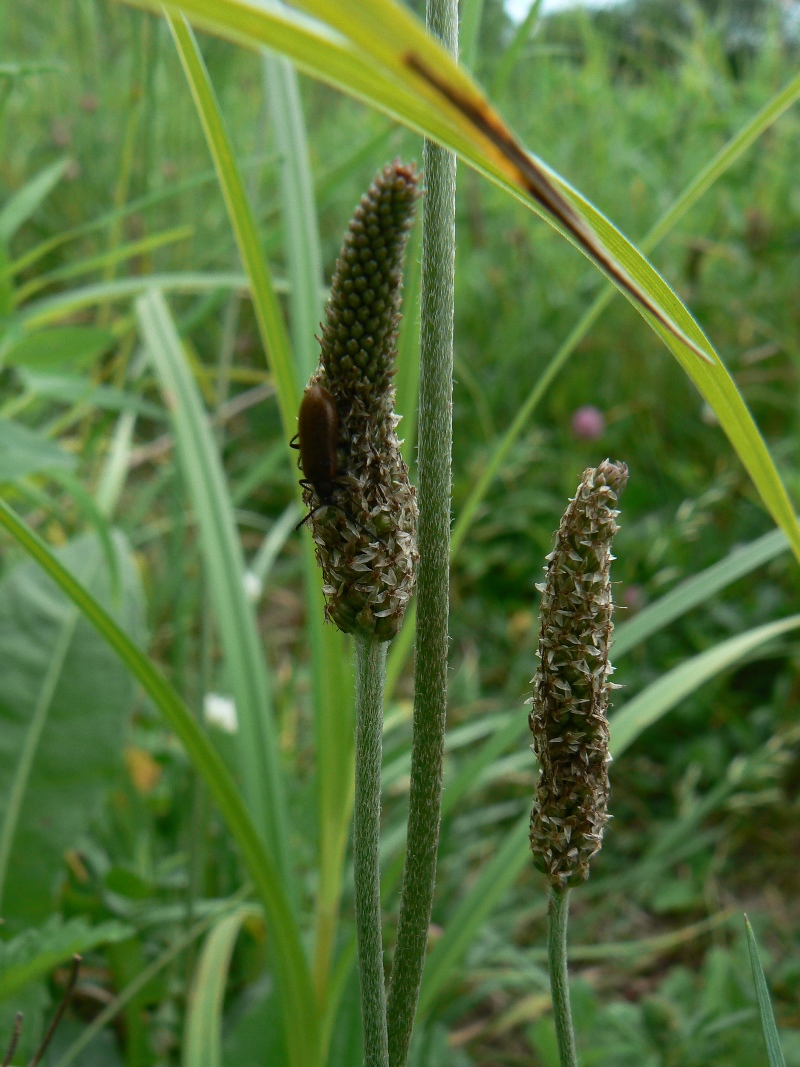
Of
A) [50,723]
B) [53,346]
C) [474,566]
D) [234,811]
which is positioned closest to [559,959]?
[234,811]

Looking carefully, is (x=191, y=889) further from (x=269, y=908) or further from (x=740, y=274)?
(x=740, y=274)

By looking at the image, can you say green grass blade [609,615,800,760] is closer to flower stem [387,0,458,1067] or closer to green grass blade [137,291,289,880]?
green grass blade [137,291,289,880]

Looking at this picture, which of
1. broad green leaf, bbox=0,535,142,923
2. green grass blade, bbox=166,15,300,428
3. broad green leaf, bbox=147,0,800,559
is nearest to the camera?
broad green leaf, bbox=147,0,800,559

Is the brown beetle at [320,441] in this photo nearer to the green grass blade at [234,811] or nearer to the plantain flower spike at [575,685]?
the plantain flower spike at [575,685]

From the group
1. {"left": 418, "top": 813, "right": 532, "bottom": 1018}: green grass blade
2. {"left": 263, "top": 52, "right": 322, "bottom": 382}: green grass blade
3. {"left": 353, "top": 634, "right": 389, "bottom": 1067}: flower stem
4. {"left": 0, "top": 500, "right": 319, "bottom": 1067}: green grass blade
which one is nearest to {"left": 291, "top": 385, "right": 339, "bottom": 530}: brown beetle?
{"left": 353, "top": 634, "right": 389, "bottom": 1067}: flower stem

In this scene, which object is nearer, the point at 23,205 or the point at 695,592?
the point at 695,592

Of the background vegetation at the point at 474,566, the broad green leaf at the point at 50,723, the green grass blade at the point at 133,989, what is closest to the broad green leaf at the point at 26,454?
the background vegetation at the point at 474,566

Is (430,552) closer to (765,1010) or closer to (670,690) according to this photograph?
(765,1010)
